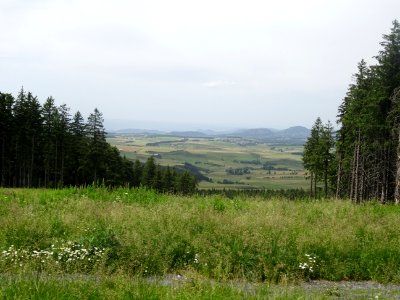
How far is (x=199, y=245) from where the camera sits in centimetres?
793

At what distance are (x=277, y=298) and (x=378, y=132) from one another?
29717mm

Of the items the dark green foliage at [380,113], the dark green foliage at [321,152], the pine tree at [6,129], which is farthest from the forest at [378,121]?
the pine tree at [6,129]

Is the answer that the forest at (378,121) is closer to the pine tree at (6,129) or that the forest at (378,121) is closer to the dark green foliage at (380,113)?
the dark green foliage at (380,113)

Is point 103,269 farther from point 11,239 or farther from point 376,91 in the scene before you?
point 376,91

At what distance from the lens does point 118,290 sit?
5609 mm

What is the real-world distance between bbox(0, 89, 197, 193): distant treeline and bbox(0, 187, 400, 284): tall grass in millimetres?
42085

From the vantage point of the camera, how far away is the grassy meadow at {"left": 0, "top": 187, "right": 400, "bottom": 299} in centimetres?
580

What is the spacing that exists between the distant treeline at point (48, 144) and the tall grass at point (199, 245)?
42.1 meters

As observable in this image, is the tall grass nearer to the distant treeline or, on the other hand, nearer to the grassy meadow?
the grassy meadow

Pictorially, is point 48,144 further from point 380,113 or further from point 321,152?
point 380,113

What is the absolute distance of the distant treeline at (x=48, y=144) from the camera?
166ft

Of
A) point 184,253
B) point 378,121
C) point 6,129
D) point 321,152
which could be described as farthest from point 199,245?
point 6,129

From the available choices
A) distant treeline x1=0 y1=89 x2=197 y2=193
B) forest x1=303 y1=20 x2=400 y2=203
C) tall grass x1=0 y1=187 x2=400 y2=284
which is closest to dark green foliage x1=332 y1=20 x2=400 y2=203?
forest x1=303 y1=20 x2=400 y2=203

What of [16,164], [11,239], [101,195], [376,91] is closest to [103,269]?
[11,239]
